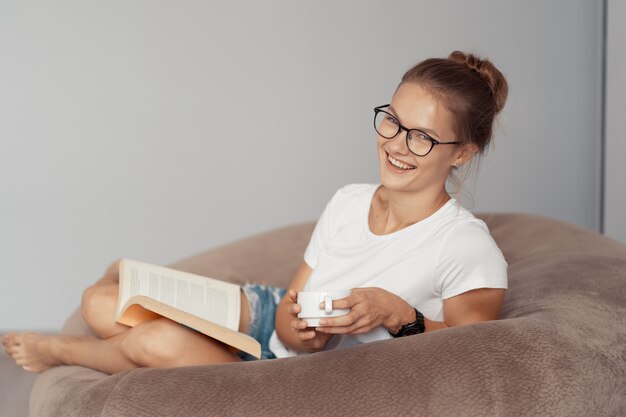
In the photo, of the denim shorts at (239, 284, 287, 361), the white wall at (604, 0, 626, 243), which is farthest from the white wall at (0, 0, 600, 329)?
the denim shorts at (239, 284, 287, 361)

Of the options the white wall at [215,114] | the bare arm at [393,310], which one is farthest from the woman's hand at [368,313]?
the white wall at [215,114]

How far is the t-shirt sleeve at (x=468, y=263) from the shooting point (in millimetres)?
1691

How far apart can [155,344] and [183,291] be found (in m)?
0.37

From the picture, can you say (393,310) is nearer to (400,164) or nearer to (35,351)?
(400,164)

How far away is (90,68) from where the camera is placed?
3453 millimetres

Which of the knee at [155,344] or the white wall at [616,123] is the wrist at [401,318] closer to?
the knee at [155,344]

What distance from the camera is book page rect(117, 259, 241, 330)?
1.99m

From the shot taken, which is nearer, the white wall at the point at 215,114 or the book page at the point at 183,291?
the book page at the point at 183,291

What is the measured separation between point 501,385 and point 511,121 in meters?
2.41

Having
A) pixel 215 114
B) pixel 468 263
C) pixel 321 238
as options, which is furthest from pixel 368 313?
pixel 215 114

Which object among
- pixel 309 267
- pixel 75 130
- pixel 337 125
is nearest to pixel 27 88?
pixel 75 130

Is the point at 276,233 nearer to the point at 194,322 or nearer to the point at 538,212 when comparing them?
the point at 194,322

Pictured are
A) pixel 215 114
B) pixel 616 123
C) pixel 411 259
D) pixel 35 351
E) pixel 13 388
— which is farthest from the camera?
pixel 215 114

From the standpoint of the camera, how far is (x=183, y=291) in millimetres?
2049
